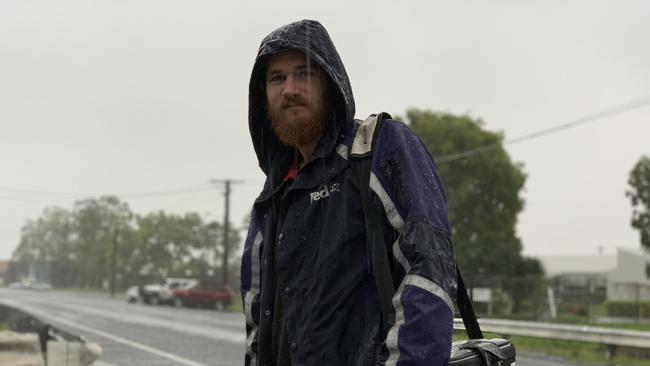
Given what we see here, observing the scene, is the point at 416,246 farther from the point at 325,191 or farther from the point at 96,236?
the point at 96,236

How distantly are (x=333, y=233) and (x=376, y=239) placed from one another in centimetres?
14

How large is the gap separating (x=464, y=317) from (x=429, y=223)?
1.43 feet

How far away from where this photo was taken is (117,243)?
88.9 metres

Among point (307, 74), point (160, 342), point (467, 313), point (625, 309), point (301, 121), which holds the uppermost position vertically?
point (307, 74)

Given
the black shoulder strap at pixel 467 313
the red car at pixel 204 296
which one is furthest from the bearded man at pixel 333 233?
the red car at pixel 204 296

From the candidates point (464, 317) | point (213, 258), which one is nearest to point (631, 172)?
point (464, 317)

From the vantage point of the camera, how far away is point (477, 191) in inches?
1837

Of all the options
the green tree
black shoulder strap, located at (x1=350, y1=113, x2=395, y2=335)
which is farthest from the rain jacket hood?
the green tree

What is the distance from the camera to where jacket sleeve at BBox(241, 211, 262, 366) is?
282 cm

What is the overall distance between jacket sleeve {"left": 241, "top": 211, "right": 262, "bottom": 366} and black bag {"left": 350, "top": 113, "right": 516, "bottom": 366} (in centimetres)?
62

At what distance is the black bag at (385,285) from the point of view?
7.34 feet

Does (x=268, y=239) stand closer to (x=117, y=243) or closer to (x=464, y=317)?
(x=464, y=317)

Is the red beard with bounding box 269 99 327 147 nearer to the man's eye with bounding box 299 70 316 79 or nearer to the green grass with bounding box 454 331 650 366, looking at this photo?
the man's eye with bounding box 299 70 316 79

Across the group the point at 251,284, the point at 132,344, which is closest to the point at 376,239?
the point at 251,284
